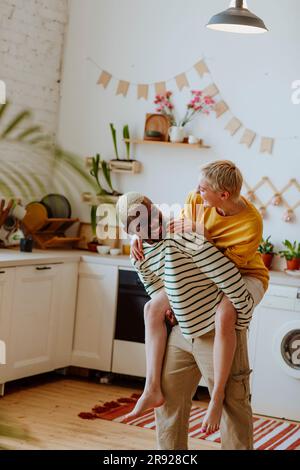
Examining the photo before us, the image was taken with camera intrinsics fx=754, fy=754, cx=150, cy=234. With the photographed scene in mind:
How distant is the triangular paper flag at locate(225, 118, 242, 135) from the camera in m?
5.39

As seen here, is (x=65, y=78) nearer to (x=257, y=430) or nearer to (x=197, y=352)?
(x=257, y=430)

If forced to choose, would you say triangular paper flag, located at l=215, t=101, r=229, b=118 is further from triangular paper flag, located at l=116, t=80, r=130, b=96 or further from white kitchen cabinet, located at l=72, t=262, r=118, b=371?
white kitchen cabinet, located at l=72, t=262, r=118, b=371

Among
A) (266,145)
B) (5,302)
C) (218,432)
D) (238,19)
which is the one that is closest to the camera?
(238,19)

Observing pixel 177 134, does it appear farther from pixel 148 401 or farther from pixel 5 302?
pixel 148 401

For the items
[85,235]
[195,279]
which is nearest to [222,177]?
[195,279]

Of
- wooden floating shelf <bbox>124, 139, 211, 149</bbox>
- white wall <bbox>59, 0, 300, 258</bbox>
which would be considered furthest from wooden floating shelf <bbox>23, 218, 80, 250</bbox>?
wooden floating shelf <bbox>124, 139, 211, 149</bbox>

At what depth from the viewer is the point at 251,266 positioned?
2.70m

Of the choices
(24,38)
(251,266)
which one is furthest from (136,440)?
(24,38)

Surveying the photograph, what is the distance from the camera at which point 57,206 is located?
18.8ft

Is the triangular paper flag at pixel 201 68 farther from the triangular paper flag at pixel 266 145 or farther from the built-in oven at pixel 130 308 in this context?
the built-in oven at pixel 130 308

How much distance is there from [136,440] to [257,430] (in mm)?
820

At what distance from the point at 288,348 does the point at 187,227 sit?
255 centimetres

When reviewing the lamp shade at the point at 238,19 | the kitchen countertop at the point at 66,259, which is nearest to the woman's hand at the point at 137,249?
the lamp shade at the point at 238,19

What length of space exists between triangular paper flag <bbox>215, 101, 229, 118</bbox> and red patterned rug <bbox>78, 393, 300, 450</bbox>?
2073 millimetres
